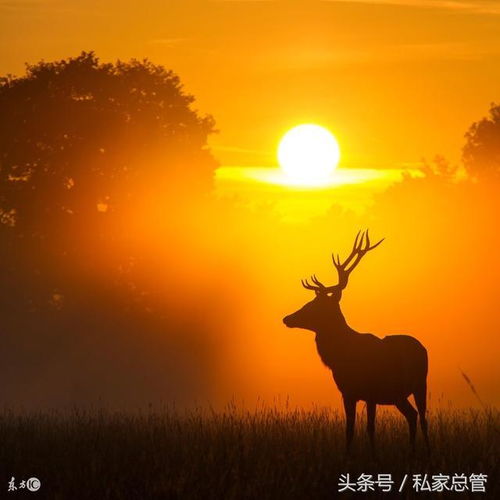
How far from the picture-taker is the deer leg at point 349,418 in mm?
12535

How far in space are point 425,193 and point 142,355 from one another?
2929 cm

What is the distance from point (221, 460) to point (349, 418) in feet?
6.20

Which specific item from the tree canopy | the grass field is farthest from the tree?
the grass field

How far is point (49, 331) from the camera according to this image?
42.9 m

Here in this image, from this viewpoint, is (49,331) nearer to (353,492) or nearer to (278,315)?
(278,315)

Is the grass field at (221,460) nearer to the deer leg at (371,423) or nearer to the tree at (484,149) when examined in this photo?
the deer leg at (371,423)

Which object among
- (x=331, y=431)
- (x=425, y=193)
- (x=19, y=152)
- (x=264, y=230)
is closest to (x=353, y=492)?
(x=331, y=431)

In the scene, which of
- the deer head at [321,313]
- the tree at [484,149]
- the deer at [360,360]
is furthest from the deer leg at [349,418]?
the tree at [484,149]

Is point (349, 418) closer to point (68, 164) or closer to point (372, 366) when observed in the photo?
point (372, 366)

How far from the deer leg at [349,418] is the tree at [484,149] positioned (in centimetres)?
4521

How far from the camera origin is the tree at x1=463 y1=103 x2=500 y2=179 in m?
57.8

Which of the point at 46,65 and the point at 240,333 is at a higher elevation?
the point at 46,65

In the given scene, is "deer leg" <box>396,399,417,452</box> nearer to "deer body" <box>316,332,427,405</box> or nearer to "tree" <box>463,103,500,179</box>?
"deer body" <box>316,332,427,405</box>

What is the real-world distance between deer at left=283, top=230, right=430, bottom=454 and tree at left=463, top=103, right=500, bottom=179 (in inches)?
1761
